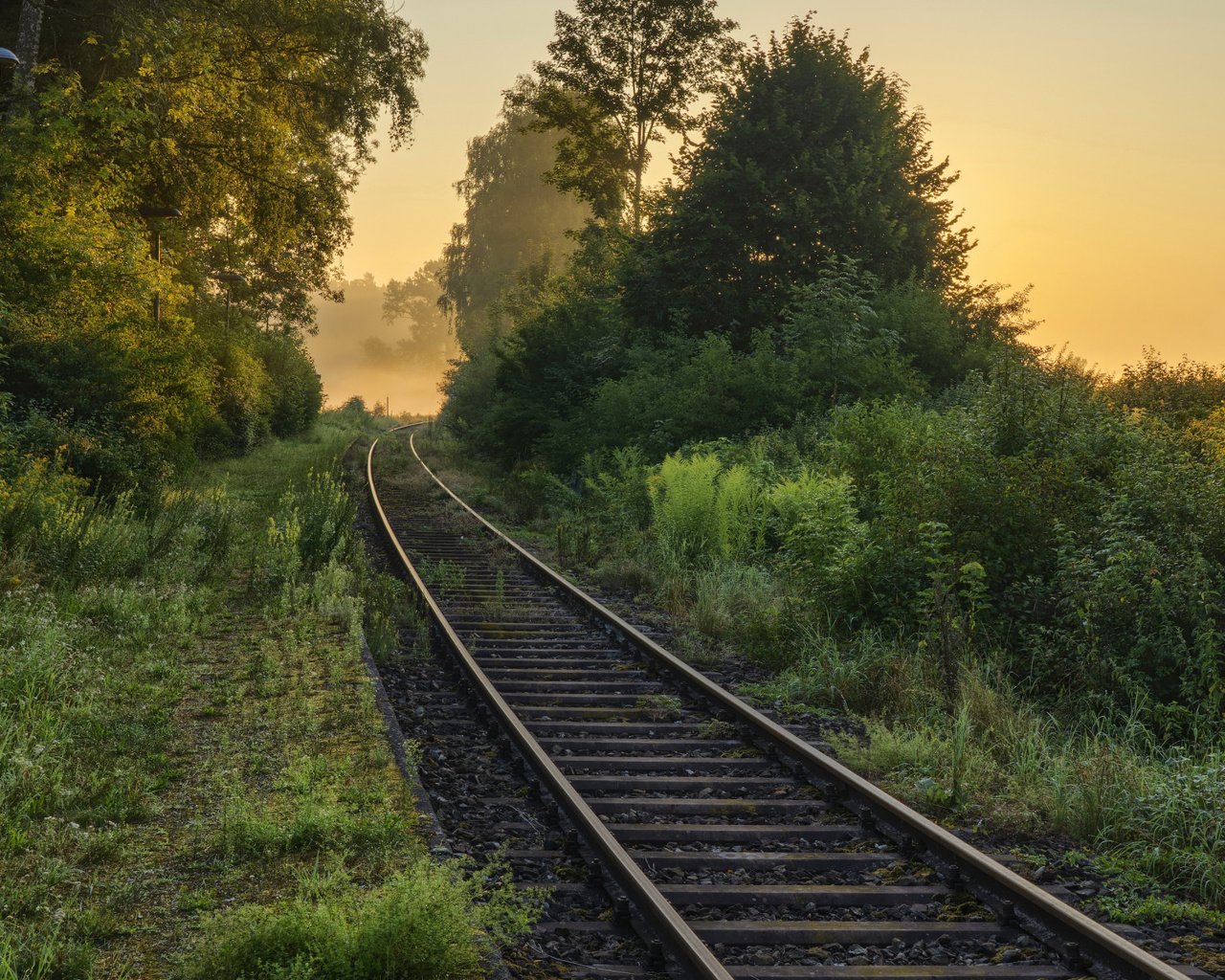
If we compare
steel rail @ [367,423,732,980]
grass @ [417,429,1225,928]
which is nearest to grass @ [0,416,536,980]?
steel rail @ [367,423,732,980]

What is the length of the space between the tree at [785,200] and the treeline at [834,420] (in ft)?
0.24

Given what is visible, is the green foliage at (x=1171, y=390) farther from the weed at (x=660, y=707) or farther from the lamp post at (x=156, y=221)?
the lamp post at (x=156, y=221)

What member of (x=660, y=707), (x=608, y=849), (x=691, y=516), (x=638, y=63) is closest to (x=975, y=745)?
(x=660, y=707)

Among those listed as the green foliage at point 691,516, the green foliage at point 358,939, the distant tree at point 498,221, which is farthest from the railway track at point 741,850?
the distant tree at point 498,221

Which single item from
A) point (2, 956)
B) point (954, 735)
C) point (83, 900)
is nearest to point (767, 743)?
point (954, 735)

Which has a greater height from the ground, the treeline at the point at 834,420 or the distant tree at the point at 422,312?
the distant tree at the point at 422,312

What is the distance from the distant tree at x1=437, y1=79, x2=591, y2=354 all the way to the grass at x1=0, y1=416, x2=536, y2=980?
46288 millimetres

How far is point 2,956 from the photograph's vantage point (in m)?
3.65

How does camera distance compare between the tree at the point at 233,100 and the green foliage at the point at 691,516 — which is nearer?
the green foliage at the point at 691,516

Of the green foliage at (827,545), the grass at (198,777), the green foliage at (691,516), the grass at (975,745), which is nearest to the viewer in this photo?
the grass at (198,777)

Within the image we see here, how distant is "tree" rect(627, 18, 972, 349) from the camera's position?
23672mm

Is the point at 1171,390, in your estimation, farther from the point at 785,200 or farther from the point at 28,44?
the point at 28,44

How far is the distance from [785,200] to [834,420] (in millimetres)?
9517

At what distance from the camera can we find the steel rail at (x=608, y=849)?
4062 mm
